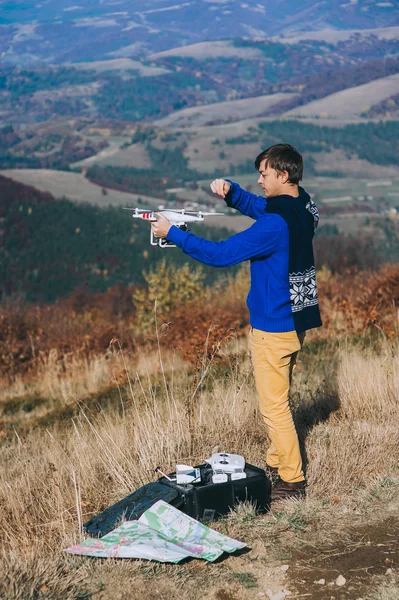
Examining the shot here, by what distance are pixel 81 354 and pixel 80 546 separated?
1212 centimetres

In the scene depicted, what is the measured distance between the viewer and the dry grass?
3.49 meters

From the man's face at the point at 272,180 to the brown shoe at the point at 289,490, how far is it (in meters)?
1.67

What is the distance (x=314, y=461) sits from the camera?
4727 mm

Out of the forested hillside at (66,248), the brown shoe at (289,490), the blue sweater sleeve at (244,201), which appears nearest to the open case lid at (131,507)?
the brown shoe at (289,490)

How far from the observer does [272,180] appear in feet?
13.6

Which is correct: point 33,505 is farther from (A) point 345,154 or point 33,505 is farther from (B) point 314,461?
(A) point 345,154

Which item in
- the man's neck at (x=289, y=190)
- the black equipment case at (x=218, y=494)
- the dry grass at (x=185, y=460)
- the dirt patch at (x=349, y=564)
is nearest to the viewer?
the dirt patch at (x=349, y=564)

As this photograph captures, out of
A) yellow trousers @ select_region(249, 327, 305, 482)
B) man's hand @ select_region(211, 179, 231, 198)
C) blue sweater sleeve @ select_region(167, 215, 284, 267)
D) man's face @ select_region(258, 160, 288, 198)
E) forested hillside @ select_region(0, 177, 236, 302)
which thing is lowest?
forested hillside @ select_region(0, 177, 236, 302)

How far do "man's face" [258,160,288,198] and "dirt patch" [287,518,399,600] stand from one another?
6.15 ft

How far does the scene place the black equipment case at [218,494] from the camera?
404 cm

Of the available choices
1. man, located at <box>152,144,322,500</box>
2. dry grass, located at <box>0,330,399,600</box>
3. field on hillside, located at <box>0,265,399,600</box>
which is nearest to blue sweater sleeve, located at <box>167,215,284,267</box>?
man, located at <box>152,144,322,500</box>

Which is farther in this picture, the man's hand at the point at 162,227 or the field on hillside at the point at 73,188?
the field on hillside at the point at 73,188

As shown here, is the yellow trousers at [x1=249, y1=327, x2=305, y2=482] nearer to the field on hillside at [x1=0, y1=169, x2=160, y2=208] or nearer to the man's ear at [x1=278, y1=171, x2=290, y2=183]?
the man's ear at [x1=278, y1=171, x2=290, y2=183]

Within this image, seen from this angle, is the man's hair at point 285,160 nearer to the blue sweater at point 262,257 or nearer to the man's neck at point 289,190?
the man's neck at point 289,190
